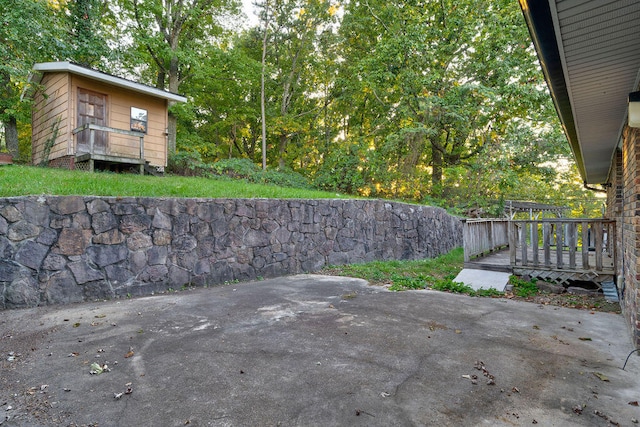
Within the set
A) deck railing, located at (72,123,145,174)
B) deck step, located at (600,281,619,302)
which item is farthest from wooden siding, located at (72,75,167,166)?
deck step, located at (600,281,619,302)

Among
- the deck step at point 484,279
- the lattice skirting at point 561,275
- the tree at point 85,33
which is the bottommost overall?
the deck step at point 484,279

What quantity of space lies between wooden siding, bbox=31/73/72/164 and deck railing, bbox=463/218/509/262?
10.2m

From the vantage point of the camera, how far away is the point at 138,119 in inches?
426

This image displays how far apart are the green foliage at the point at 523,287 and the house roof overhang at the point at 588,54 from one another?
2.57m

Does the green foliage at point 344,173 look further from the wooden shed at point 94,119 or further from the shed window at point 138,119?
the shed window at point 138,119

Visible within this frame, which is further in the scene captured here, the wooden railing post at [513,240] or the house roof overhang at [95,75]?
the house roof overhang at [95,75]

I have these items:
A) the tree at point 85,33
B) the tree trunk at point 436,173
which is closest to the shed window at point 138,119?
the tree at point 85,33

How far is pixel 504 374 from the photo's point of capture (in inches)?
103

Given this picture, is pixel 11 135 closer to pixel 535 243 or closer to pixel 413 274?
pixel 413 274

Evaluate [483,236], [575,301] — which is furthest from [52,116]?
[575,301]

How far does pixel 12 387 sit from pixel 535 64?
14714mm

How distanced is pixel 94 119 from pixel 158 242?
688 cm

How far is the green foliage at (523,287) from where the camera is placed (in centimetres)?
546

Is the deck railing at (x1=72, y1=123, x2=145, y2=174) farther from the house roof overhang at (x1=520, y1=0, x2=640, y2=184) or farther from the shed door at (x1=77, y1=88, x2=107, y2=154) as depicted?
the house roof overhang at (x1=520, y1=0, x2=640, y2=184)
